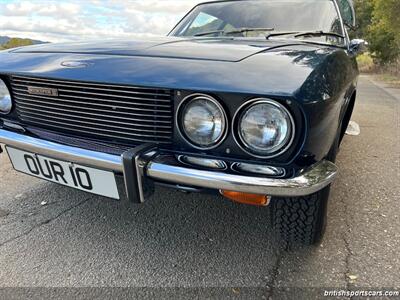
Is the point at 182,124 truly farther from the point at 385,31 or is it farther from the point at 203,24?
the point at 385,31

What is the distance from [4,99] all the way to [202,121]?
132cm

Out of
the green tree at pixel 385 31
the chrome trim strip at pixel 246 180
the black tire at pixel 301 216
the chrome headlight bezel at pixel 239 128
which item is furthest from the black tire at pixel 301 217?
the green tree at pixel 385 31

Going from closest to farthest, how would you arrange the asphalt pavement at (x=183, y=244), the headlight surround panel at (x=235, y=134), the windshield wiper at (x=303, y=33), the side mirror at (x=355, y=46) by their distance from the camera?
the headlight surround panel at (x=235, y=134) < the asphalt pavement at (x=183, y=244) < the windshield wiper at (x=303, y=33) < the side mirror at (x=355, y=46)

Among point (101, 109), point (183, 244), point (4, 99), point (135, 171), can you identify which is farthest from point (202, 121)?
point (4, 99)

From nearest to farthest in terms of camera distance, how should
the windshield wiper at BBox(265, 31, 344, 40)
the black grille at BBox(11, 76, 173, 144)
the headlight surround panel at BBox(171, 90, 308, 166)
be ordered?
the headlight surround panel at BBox(171, 90, 308, 166), the black grille at BBox(11, 76, 173, 144), the windshield wiper at BBox(265, 31, 344, 40)

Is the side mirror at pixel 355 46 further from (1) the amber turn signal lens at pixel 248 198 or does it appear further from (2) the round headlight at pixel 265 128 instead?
(1) the amber turn signal lens at pixel 248 198

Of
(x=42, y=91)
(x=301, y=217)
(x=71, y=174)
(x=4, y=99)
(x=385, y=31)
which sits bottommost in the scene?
(x=385, y=31)

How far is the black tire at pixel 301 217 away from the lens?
1.82 metres

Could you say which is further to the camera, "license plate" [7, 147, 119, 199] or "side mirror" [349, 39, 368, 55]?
"side mirror" [349, 39, 368, 55]

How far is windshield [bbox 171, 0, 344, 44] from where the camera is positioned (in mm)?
2723

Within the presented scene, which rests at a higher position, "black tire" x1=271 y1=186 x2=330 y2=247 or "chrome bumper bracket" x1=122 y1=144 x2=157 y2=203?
"chrome bumper bracket" x1=122 y1=144 x2=157 y2=203

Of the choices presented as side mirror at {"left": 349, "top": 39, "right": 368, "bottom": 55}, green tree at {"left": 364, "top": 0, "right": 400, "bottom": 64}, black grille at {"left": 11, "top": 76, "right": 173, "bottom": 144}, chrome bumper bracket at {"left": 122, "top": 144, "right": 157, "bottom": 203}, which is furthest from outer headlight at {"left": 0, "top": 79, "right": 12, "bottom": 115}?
green tree at {"left": 364, "top": 0, "right": 400, "bottom": 64}

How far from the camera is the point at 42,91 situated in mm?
1952

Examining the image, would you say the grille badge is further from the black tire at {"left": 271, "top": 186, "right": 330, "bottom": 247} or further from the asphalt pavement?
the black tire at {"left": 271, "top": 186, "right": 330, "bottom": 247}
